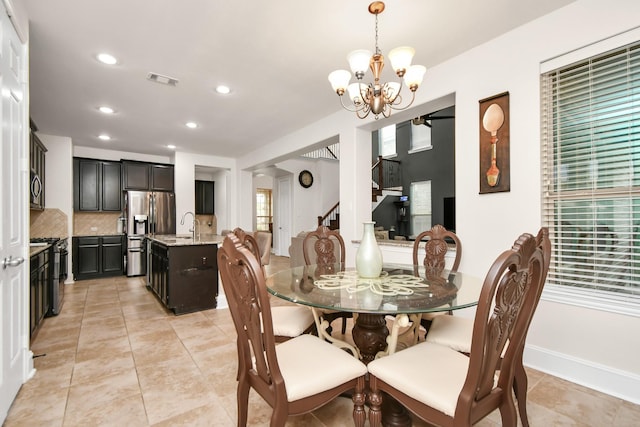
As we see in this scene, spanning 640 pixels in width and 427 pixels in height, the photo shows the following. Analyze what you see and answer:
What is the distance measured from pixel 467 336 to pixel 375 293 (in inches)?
22.8

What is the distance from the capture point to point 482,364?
3.40 feet

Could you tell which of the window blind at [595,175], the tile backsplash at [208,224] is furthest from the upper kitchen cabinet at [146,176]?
the window blind at [595,175]

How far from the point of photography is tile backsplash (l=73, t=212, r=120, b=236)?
6.04 meters

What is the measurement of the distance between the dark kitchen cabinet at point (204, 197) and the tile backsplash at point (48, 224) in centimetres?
269

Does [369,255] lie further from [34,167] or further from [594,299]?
[34,167]

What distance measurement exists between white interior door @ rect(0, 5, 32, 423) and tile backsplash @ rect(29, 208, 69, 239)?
12.9 ft

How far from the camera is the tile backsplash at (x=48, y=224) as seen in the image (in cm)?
510

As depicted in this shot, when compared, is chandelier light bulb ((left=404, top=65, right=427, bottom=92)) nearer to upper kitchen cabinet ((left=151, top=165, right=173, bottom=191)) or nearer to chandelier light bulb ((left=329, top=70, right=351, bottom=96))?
chandelier light bulb ((left=329, top=70, right=351, bottom=96))

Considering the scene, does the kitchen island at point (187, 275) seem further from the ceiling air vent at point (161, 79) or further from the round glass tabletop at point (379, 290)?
the round glass tabletop at point (379, 290)

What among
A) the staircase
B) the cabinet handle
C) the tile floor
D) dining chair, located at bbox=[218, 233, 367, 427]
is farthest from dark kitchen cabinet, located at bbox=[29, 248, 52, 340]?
the staircase

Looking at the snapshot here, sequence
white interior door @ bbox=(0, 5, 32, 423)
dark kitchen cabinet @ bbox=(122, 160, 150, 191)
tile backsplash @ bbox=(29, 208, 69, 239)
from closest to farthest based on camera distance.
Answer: white interior door @ bbox=(0, 5, 32, 423) < tile backsplash @ bbox=(29, 208, 69, 239) < dark kitchen cabinet @ bbox=(122, 160, 150, 191)

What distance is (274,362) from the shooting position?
3.84 feet

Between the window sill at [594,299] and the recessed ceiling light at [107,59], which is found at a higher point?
the recessed ceiling light at [107,59]

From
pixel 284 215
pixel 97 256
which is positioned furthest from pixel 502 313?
pixel 284 215
